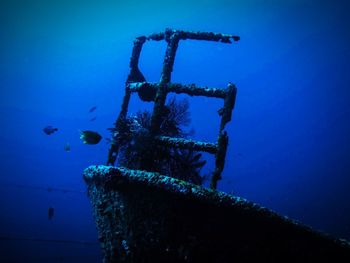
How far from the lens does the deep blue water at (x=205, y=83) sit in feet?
213

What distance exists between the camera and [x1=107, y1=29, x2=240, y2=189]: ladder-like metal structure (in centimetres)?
309

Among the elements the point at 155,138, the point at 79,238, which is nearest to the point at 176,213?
the point at 155,138

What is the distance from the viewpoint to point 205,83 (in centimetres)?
10100

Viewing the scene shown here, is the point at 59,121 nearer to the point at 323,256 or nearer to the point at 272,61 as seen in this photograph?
the point at 272,61

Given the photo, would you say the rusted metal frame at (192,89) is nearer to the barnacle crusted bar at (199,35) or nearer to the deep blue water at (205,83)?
the barnacle crusted bar at (199,35)

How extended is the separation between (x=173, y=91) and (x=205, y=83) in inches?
3903

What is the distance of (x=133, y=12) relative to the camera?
262 ft

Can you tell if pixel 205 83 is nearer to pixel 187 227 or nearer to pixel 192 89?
pixel 192 89

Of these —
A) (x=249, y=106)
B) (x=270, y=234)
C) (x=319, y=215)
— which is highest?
(x=249, y=106)

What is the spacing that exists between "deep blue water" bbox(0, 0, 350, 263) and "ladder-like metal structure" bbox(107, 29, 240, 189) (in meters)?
43.1

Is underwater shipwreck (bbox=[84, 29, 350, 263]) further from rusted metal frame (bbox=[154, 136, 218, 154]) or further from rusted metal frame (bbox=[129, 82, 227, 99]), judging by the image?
rusted metal frame (bbox=[129, 82, 227, 99])

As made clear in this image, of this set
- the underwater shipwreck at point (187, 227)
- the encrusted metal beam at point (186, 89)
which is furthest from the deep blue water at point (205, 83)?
the underwater shipwreck at point (187, 227)

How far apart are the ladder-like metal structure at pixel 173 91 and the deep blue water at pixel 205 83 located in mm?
43149

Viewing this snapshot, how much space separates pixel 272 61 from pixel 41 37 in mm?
72188
